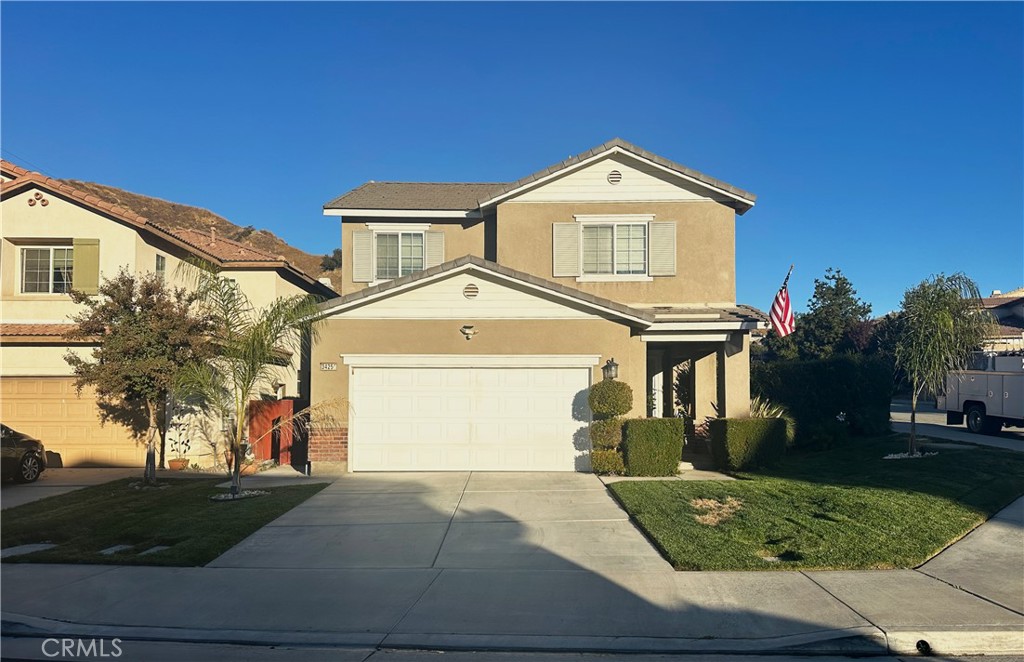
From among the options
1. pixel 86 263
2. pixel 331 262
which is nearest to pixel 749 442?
pixel 86 263

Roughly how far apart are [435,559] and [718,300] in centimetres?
1108

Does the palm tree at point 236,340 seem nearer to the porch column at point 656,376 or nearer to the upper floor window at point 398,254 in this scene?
the upper floor window at point 398,254

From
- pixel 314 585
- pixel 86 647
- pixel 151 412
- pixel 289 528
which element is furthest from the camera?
pixel 151 412

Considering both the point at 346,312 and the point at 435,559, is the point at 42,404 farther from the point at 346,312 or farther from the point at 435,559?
the point at 435,559

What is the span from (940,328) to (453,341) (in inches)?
410

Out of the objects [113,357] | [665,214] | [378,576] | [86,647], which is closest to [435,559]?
[378,576]

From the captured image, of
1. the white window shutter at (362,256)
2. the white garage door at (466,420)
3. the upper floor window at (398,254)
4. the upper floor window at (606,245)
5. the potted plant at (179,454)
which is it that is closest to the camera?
the white garage door at (466,420)

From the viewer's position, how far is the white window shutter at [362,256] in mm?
18688

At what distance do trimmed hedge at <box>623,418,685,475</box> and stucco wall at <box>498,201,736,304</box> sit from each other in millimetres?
4168

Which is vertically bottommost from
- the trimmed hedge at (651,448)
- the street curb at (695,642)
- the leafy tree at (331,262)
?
the street curb at (695,642)

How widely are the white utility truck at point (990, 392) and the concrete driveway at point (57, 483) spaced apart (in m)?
21.5

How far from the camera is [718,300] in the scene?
17.1m

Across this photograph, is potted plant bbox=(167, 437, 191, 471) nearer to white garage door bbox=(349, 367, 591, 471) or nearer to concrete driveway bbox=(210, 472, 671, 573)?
white garage door bbox=(349, 367, 591, 471)

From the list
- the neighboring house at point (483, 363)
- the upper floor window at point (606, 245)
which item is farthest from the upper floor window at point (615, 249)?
the neighboring house at point (483, 363)
